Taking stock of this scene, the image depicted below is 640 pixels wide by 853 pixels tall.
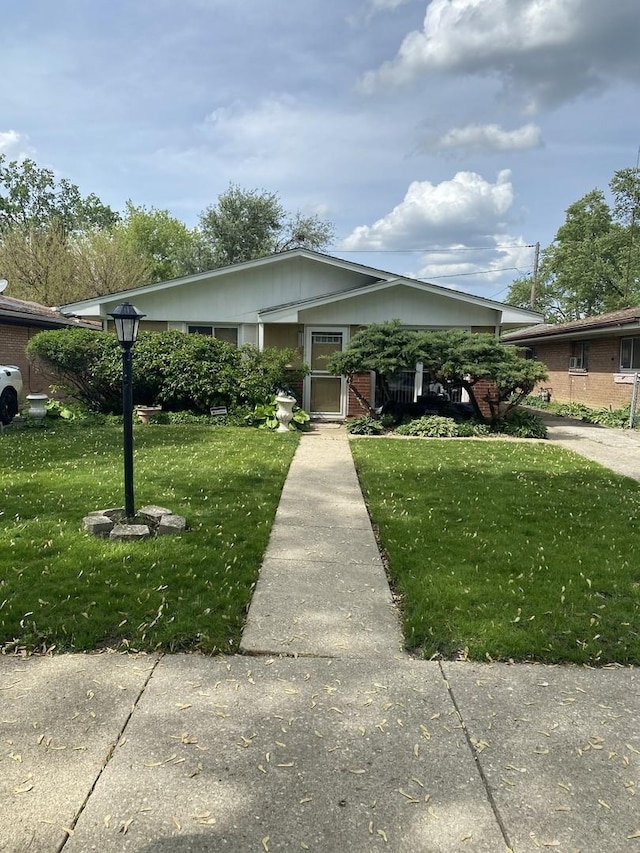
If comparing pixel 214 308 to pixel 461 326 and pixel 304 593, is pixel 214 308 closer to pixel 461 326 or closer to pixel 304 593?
pixel 461 326

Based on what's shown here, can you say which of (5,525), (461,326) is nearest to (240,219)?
(461,326)

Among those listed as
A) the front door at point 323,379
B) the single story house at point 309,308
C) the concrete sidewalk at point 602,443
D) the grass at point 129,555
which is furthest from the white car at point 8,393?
the concrete sidewalk at point 602,443

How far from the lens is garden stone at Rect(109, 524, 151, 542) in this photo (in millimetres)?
4305

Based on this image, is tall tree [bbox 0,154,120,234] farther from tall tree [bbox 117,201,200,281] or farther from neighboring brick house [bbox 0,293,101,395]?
neighboring brick house [bbox 0,293,101,395]

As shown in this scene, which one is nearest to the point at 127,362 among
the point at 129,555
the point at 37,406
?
the point at 129,555

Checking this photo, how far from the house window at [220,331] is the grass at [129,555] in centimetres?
657

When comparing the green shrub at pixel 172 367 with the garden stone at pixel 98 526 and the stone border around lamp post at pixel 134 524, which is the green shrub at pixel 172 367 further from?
the garden stone at pixel 98 526

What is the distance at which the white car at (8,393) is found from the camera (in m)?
10.4

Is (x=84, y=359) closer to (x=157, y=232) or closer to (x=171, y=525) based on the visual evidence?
(x=171, y=525)

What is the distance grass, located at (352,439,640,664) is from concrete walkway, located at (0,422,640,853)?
0.24 meters

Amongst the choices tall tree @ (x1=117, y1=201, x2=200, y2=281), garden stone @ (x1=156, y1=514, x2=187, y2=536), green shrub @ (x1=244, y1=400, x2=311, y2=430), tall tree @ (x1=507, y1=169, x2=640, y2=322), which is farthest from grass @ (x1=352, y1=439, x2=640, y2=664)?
tall tree @ (x1=117, y1=201, x2=200, y2=281)

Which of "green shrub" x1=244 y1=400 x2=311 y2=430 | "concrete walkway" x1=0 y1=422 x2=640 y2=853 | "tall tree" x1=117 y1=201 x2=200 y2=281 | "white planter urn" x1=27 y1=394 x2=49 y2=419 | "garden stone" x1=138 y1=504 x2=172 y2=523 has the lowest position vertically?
"concrete walkway" x1=0 y1=422 x2=640 y2=853

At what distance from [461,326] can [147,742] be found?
39.3 feet

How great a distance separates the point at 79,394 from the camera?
12039mm
